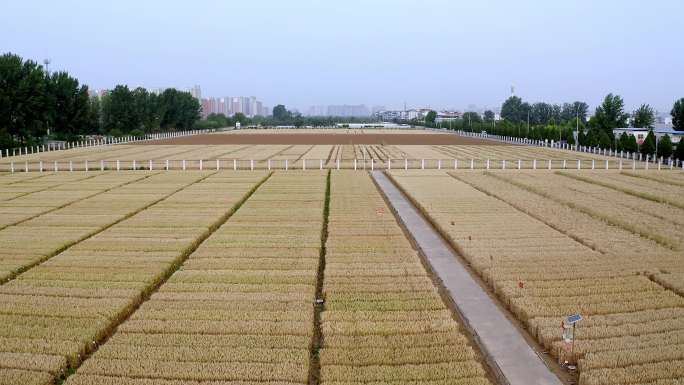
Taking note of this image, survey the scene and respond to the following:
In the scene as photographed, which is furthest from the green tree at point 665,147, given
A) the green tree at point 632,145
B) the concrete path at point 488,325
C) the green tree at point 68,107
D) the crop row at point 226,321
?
the green tree at point 68,107

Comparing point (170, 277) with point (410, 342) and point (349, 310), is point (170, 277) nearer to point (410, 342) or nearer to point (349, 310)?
point (349, 310)

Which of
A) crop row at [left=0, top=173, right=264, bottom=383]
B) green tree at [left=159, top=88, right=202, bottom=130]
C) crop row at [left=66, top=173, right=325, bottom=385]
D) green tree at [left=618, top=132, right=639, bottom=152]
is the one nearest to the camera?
crop row at [left=66, top=173, right=325, bottom=385]

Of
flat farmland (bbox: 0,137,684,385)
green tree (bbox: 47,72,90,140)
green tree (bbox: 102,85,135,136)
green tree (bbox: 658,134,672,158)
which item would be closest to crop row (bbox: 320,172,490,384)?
flat farmland (bbox: 0,137,684,385)

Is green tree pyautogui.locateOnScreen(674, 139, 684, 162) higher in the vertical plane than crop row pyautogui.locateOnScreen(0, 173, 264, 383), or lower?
higher

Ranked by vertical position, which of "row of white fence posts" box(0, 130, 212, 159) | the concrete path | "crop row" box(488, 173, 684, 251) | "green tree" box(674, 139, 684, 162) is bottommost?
the concrete path

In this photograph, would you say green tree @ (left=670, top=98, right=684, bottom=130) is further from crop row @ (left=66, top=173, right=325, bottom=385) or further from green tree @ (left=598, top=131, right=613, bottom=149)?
crop row @ (left=66, top=173, right=325, bottom=385)

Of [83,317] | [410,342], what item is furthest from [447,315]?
[83,317]

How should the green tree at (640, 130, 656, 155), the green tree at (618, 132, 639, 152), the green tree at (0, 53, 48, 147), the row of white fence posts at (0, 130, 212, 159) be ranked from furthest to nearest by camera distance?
the green tree at (0, 53, 48, 147)
the row of white fence posts at (0, 130, 212, 159)
the green tree at (618, 132, 639, 152)
the green tree at (640, 130, 656, 155)

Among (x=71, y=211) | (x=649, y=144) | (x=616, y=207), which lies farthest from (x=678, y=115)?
(x=71, y=211)
